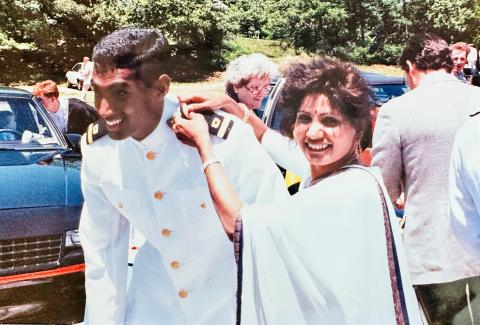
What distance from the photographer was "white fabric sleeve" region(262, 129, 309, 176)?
1732 millimetres

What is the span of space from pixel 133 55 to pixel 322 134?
1.74 feet

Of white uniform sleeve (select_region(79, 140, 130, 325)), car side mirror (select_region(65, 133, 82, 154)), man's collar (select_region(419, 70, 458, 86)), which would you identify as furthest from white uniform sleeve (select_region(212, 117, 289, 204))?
car side mirror (select_region(65, 133, 82, 154))

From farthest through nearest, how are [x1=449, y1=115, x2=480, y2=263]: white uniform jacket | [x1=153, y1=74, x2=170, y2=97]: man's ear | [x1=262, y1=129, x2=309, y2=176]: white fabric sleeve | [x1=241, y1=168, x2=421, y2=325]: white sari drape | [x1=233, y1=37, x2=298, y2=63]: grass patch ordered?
[x1=233, y1=37, x2=298, y2=63]: grass patch
[x1=262, y1=129, x2=309, y2=176]: white fabric sleeve
[x1=153, y1=74, x2=170, y2=97]: man's ear
[x1=449, y1=115, x2=480, y2=263]: white uniform jacket
[x1=241, y1=168, x2=421, y2=325]: white sari drape

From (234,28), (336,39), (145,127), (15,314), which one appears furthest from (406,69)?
(15,314)

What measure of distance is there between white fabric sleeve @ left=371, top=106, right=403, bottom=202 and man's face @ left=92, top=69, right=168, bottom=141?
A: 703 mm

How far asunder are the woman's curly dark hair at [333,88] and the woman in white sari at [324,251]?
106mm

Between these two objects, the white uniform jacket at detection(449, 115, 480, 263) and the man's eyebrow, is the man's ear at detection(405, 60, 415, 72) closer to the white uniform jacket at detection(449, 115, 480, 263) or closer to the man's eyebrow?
the white uniform jacket at detection(449, 115, 480, 263)

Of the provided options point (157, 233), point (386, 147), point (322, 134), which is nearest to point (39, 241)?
point (157, 233)

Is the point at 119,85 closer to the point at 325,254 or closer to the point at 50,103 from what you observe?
the point at 325,254

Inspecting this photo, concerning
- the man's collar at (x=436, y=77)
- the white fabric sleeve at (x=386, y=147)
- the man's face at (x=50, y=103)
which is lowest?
the man's face at (x=50, y=103)

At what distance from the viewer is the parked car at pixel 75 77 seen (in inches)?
85.4

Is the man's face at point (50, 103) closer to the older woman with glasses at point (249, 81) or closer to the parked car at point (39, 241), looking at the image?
the parked car at point (39, 241)

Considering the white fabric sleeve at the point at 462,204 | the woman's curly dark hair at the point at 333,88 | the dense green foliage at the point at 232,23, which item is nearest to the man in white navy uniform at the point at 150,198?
the woman's curly dark hair at the point at 333,88

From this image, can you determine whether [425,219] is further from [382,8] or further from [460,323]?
[382,8]
